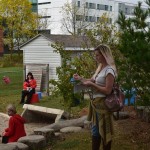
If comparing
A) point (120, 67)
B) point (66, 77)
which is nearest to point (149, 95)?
point (120, 67)

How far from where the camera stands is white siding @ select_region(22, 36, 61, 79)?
22469 millimetres

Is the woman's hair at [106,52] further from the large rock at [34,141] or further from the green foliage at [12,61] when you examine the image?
the green foliage at [12,61]

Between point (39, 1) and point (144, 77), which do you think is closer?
point (144, 77)

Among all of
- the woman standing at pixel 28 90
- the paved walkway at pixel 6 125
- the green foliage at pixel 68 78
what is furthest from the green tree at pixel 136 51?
the woman standing at pixel 28 90

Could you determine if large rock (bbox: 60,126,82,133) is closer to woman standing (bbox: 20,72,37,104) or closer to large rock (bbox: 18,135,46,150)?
large rock (bbox: 18,135,46,150)

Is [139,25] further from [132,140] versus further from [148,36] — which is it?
[132,140]

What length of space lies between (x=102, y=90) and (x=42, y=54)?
1806 cm

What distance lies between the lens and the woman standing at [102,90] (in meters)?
5.39

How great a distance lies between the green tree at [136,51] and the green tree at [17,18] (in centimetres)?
4369

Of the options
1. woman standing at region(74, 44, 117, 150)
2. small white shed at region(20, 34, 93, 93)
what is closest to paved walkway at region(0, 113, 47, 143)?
woman standing at region(74, 44, 117, 150)

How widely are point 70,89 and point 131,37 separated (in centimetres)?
571

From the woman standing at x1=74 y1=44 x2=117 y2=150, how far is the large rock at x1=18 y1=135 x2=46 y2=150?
1.83 meters

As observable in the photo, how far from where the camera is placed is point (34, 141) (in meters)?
7.25

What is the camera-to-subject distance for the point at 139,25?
6.70m
